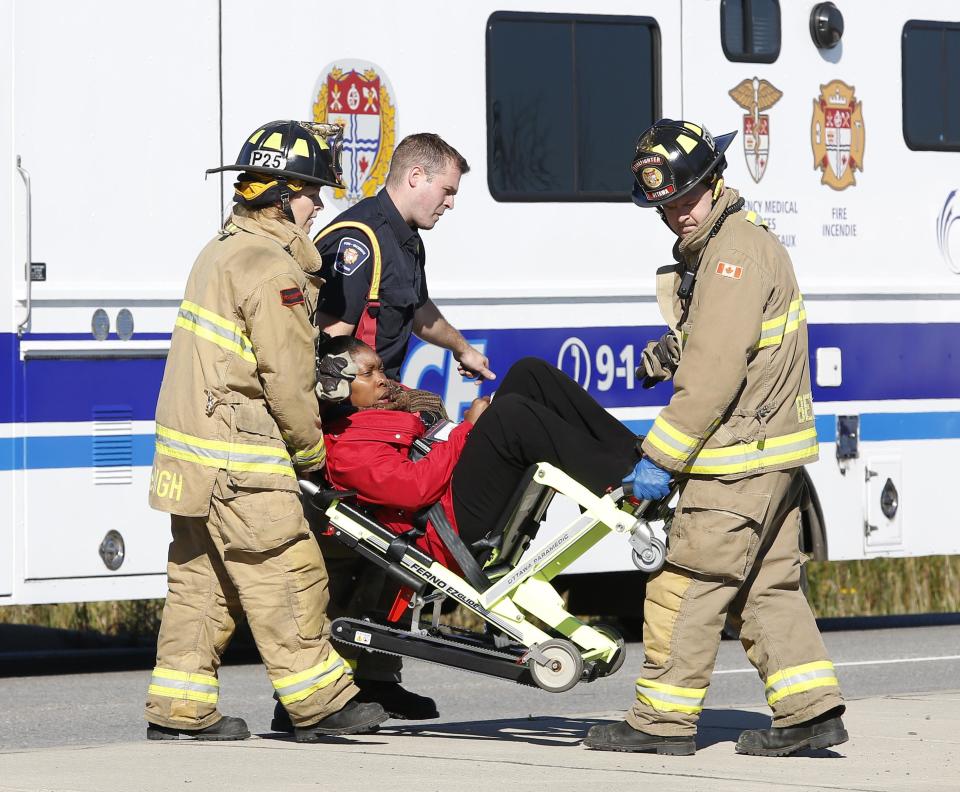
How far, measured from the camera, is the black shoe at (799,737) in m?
6.22

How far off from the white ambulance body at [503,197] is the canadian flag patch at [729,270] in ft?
9.33

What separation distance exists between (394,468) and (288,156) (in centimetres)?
107

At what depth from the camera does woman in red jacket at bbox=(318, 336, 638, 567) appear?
21.0 ft

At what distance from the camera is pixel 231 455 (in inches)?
246

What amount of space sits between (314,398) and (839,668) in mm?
3856

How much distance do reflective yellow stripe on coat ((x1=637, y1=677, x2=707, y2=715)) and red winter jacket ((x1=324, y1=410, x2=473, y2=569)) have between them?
2.56ft

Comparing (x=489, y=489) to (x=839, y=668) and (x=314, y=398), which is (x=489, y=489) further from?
(x=839, y=668)

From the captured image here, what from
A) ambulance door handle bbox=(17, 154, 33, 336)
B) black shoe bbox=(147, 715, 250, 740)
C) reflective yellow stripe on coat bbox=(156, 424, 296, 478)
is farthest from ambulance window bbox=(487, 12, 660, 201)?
black shoe bbox=(147, 715, 250, 740)

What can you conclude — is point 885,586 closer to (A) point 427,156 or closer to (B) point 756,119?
(B) point 756,119

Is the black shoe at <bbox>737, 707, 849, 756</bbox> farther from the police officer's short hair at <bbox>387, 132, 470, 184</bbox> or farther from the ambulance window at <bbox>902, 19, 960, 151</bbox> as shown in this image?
the ambulance window at <bbox>902, 19, 960, 151</bbox>

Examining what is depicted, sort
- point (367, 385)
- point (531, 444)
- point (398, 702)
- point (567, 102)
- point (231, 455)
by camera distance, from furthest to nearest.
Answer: point (567, 102), point (398, 702), point (367, 385), point (531, 444), point (231, 455)

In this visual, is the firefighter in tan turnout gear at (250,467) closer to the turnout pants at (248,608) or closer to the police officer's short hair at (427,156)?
the turnout pants at (248,608)

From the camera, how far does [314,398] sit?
6.28 metres

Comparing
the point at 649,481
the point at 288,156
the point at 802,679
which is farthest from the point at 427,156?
the point at 802,679
